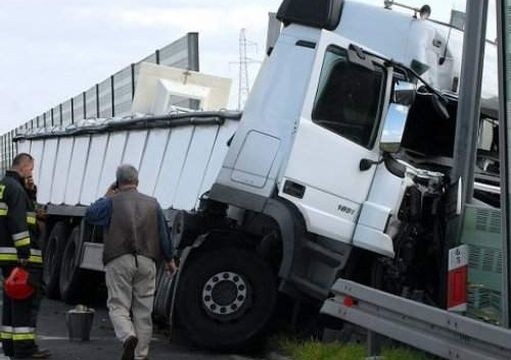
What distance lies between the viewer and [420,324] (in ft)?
22.7

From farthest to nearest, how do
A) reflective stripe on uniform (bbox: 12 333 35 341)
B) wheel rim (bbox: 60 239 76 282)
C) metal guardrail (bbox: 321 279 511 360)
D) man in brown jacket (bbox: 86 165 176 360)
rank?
wheel rim (bbox: 60 239 76 282) < reflective stripe on uniform (bbox: 12 333 35 341) < man in brown jacket (bbox: 86 165 176 360) < metal guardrail (bbox: 321 279 511 360)

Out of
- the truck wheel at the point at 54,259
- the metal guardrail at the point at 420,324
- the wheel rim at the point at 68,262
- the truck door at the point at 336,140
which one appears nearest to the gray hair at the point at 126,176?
the truck door at the point at 336,140

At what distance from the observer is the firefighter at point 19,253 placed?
8469 millimetres

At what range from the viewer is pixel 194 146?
33.9ft

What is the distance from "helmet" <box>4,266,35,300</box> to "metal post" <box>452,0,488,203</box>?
3982 mm

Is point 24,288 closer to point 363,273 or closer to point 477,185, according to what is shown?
point 363,273

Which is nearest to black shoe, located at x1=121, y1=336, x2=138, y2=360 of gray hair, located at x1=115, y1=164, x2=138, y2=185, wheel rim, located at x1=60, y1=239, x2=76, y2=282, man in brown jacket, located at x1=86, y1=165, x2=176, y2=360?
man in brown jacket, located at x1=86, y1=165, x2=176, y2=360

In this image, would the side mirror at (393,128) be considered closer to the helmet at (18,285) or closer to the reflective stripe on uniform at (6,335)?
the helmet at (18,285)

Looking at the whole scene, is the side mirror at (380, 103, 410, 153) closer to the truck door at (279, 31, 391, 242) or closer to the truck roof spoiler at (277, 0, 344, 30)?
the truck door at (279, 31, 391, 242)

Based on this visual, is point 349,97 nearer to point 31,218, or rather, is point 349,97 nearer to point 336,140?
point 336,140

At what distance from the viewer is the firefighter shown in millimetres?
8469

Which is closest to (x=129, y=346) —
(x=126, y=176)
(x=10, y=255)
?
(x=126, y=176)

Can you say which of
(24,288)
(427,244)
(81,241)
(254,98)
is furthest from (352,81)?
(81,241)

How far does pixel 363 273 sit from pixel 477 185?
1645 millimetres
